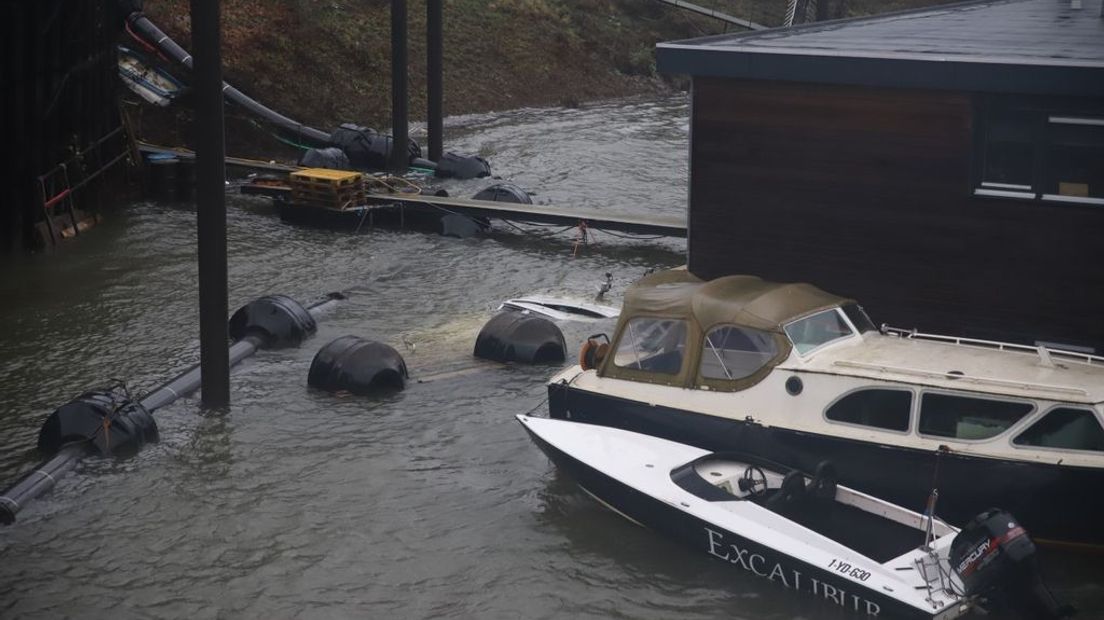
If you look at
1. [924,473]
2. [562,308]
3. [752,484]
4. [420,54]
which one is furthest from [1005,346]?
[420,54]

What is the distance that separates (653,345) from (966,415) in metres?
3.53

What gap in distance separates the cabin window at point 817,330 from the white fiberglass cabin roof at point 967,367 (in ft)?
0.57

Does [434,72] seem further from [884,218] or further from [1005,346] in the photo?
[1005,346]

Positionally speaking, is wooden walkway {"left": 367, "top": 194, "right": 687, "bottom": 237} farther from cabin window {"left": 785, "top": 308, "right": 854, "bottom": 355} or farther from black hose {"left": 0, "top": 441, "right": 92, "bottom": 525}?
black hose {"left": 0, "top": 441, "right": 92, "bottom": 525}

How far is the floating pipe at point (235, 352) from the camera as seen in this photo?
1405 centimetres

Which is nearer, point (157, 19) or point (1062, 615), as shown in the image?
point (1062, 615)

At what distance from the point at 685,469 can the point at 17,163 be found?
50.1ft

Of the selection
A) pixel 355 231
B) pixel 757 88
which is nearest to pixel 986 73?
pixel 757 88

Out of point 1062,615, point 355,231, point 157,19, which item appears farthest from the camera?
point 157,19

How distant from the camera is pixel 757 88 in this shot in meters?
16.6

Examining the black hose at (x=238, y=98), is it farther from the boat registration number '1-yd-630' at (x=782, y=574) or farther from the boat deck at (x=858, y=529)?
the boat registration number '1-yd-630' at (x=782, y=574)

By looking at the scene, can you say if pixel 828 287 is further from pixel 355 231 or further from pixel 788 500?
pixel 355 231

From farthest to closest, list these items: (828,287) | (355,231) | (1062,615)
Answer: (355,231), (828,287), (1062,615)

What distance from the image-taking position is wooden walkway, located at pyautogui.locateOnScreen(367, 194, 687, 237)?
26125 mm
